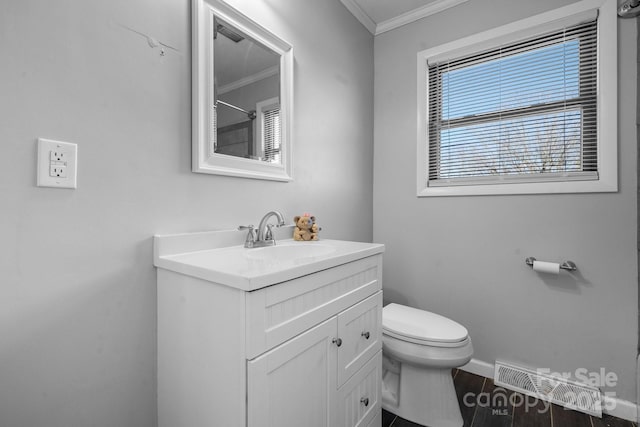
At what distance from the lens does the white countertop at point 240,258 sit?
2.54ft

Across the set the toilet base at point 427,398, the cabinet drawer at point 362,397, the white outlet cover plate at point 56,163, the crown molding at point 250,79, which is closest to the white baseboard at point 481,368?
the toilet base at point 427,398

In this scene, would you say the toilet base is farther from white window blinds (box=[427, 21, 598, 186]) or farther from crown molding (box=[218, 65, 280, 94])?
crown molding (box=[218, 65, 280, 94])

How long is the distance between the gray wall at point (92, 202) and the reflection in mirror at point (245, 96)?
135 mm

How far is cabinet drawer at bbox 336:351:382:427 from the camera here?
110 cm

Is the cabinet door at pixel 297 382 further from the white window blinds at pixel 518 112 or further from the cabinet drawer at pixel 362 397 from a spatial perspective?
the white window blinds at pixel 518 112

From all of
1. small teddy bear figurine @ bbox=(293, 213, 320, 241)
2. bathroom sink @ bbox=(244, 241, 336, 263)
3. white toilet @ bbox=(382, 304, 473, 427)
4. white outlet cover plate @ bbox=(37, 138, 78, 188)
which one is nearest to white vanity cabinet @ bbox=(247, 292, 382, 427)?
white toilet @ bbox=(382, 304, 473, 427)

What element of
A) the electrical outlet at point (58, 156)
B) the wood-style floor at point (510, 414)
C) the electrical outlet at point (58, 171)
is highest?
the electrical outlet at point (58, 156)

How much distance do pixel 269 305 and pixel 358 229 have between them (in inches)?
56.3

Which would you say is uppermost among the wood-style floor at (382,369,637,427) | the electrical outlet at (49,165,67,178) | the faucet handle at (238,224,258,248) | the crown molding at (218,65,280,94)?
the crown molding at (218,65,280,94)

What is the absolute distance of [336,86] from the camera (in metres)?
1.93

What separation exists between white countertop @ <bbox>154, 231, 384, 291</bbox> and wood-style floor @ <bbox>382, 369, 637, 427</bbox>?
3.21 ft

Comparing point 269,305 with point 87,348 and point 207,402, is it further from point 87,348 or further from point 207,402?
point 87,348

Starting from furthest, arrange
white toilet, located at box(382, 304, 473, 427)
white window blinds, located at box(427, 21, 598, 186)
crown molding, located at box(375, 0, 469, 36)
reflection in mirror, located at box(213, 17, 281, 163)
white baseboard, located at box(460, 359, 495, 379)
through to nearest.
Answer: crown molding, located at box(375, 0, 469, 36), white baseboard, located at box(460, 359, 495, 379), white window blinds, located at box(427, 21, 598, 186), white toilet, located at box(382, 304, 473, 427), reflection in mirror, located at box(213, 17, 281, 163)

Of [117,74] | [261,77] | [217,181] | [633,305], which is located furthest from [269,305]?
[633,305]
